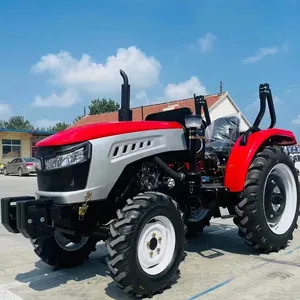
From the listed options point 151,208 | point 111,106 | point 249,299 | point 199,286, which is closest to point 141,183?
point 151,208

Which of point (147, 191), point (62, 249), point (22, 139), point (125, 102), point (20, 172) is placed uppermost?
point (22, 139)

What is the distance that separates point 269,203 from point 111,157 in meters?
2.52

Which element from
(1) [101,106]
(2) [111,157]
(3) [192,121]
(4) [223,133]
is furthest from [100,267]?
(1) [101,106]

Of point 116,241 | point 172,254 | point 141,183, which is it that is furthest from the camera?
point 141,183

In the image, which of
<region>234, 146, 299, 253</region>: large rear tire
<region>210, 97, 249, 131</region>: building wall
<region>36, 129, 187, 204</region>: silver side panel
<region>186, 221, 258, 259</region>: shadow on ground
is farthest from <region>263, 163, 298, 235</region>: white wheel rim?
<region>210, 97, 249, 131</region>: building wall

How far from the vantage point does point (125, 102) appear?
15.5 ft

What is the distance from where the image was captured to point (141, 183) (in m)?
4.28

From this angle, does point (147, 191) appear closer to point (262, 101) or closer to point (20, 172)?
point (262, 101)

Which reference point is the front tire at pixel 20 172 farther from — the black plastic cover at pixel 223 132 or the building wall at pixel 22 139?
the black plastic cover at pixel 223 132

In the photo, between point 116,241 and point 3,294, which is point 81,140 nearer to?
point 116,241

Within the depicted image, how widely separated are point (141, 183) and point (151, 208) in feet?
Answer: 1.83

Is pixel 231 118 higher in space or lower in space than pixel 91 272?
higher

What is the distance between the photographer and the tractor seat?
5.60m

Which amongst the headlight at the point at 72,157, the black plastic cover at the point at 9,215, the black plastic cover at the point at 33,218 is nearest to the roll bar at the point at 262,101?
the headlight at the point at 72,157
